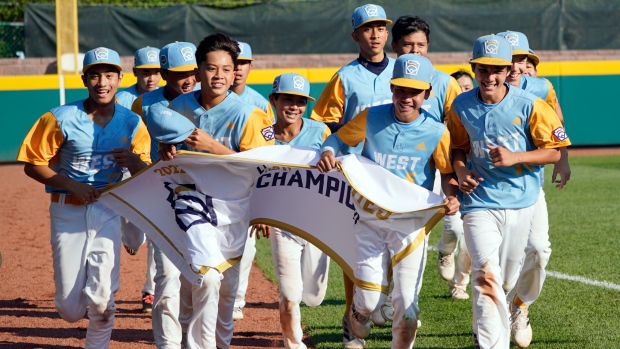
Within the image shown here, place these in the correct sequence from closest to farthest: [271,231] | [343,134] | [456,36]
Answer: [343,134] → [271,231] → [456,36]

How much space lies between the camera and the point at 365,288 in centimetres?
600

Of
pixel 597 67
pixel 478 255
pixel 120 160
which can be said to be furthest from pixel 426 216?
pixel 597 67

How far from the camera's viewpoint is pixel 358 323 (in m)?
6.44

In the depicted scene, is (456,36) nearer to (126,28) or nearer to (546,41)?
(546,41)

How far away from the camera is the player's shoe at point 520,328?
22.4ft

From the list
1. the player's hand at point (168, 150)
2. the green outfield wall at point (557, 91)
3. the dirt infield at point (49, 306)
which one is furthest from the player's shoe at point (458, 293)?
the green outfield wall at point (557, 91)

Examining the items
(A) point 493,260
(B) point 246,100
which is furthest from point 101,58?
(A) point 493,260

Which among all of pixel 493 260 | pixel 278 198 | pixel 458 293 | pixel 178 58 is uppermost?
pixel 178 58

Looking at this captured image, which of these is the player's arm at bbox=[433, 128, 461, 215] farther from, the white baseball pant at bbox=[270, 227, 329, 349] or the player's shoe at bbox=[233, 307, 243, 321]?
the player's shoe at bbox=[233, 307, 243, 321]

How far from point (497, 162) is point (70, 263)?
9.60 feet

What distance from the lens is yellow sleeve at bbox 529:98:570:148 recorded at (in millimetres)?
6168

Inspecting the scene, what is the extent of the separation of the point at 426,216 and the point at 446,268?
2.81m

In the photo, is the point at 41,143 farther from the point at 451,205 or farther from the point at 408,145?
the point at 451,205

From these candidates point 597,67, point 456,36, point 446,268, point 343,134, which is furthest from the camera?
point 456,36
